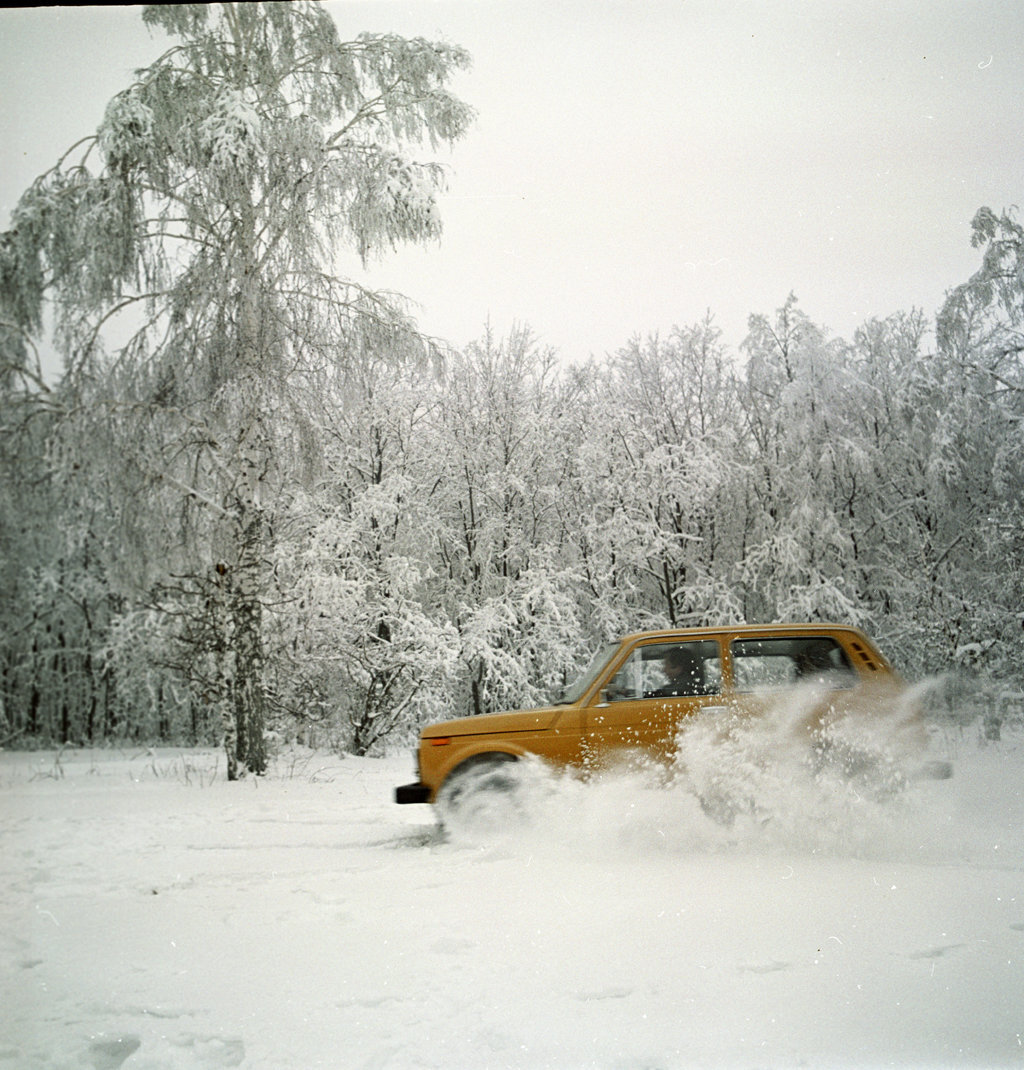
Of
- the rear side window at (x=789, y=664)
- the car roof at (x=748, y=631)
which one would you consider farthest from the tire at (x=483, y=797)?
the rear side window at (x=789, y=664)

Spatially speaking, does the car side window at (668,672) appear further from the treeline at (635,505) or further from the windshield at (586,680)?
the treeline at (635,505)

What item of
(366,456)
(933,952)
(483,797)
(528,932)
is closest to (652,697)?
(483,797)

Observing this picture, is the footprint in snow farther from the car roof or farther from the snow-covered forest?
the snow-covered forest

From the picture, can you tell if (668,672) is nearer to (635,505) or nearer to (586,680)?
(586,680)

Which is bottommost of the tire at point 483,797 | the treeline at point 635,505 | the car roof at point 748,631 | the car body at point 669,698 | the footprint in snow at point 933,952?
the footprint in snow at point 933,952

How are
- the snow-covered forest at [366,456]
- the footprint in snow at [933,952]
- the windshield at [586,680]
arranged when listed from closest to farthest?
the footprint in snow at [933,952] < the windshield at [586,680] < the snow-covered forest at [366,456]

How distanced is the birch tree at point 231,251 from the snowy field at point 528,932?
68.2 inches

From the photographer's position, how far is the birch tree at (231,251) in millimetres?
4617

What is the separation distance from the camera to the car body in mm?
3871

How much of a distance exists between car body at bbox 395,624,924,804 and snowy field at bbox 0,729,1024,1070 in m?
0.26

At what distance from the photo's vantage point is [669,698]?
394 centimetres

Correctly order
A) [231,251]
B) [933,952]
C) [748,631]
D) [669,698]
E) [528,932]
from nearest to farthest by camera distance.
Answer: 1. [933,952]
2. [528,932]
3. [669,698]
4. [748,631]
5. [231,251]

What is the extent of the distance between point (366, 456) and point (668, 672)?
14.1ft

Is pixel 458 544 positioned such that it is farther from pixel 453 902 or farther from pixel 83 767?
pixel 453 902
